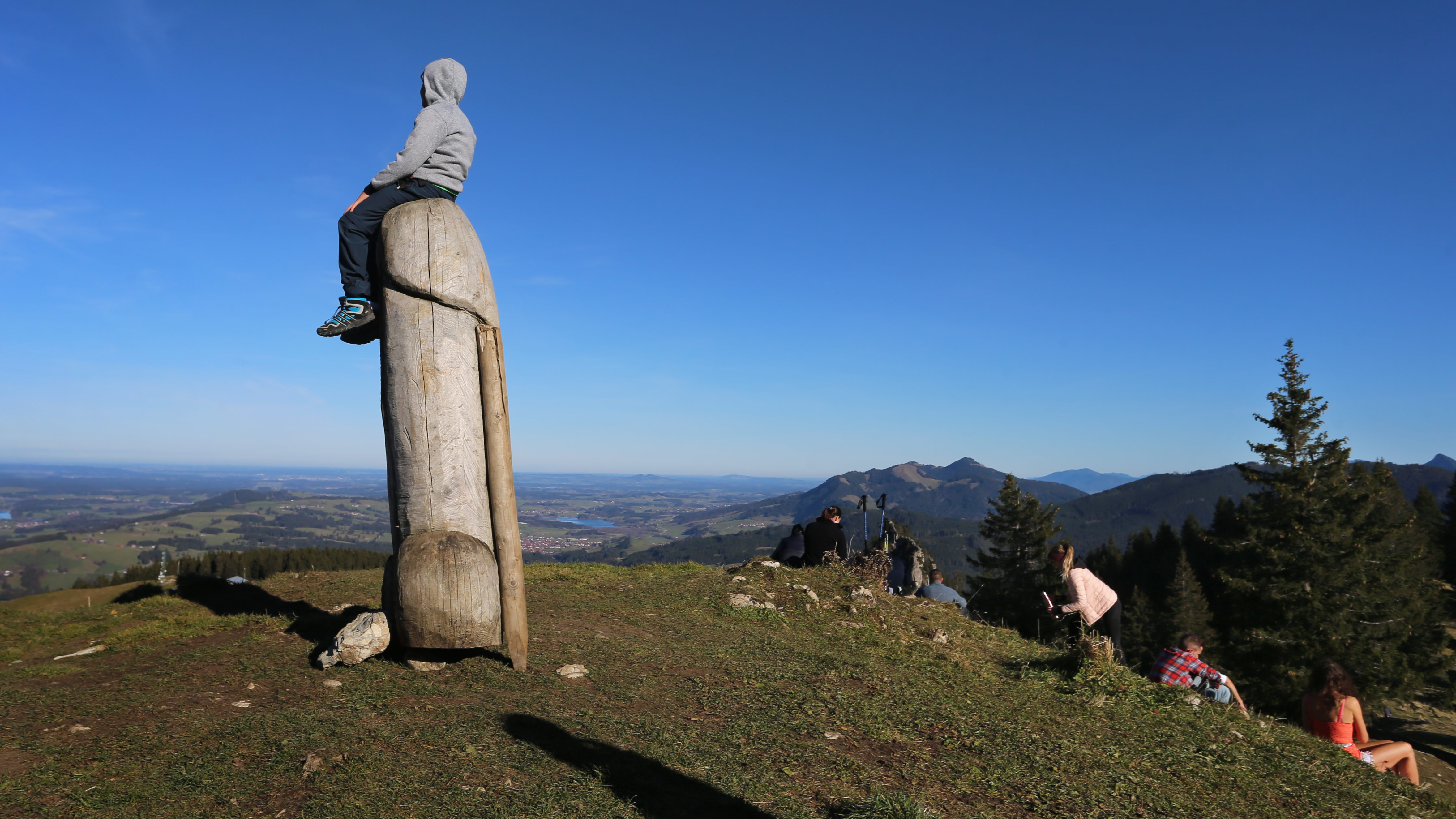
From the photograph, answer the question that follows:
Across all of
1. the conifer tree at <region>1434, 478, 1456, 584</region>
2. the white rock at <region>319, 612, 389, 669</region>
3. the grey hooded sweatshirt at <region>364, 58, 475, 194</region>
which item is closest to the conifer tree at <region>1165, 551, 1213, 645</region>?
the conifer tree at <region>1434, 478, 1456, 584</region>

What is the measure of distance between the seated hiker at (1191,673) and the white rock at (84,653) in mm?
10937

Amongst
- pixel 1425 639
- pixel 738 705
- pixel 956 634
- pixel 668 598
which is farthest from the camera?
pixel 1425 639

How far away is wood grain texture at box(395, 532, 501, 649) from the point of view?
5629 millimetres

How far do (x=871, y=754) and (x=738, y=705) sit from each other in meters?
1.25

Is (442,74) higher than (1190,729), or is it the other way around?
(442,74)

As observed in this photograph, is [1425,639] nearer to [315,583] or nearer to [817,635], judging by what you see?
[817,635]

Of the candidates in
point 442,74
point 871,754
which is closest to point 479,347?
point 442,74

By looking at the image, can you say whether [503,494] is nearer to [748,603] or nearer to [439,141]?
[439,141]

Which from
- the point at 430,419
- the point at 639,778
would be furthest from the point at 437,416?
the point at 639,778

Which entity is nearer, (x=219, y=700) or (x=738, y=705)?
(x=219, y=700)

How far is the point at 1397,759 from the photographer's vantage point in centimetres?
671

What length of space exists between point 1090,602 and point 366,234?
943 centimetres

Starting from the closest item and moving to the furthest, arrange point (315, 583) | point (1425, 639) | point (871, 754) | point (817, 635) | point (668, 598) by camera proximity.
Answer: point (871, 754), point (817, 635), point (668, 598), point (315, 583), point (1425, 639)

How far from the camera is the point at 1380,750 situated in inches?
265
